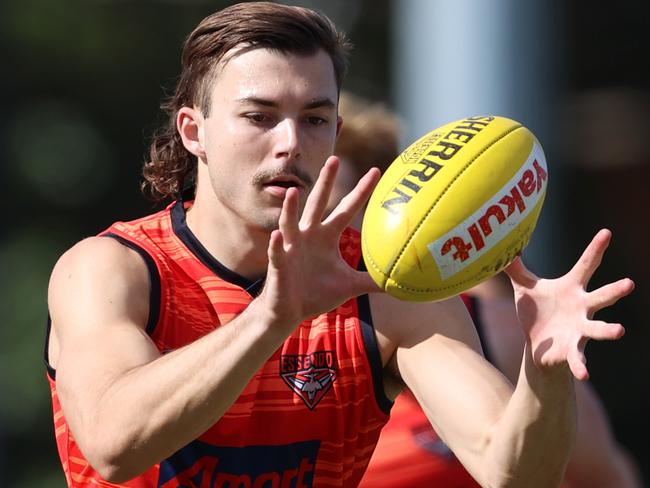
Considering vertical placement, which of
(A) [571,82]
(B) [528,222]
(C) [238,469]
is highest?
(B) [528,222]

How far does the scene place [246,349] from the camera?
399 cm

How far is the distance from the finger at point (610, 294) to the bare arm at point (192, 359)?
61 centimetres

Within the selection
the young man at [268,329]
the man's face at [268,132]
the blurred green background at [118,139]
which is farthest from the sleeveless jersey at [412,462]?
the blurred green background at [118,139]

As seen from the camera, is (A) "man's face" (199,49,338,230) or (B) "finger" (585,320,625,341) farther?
(A) "man's face" (199,49,338,230)

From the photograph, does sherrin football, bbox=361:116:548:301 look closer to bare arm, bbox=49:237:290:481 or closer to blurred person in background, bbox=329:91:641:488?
bare arm, bbox=49:237:290:481

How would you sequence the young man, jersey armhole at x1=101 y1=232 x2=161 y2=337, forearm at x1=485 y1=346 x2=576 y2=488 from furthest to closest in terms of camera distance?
1. jersey armhole at x1=101 y1=232 x2=161 y2=337
2. forearm at x1=485 y1=346 x2=576 y2=488
3. the young man

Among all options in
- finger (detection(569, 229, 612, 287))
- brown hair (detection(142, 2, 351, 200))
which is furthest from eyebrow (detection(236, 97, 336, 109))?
finger (detection(569, 229, 612, 287))

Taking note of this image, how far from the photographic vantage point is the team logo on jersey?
474cm

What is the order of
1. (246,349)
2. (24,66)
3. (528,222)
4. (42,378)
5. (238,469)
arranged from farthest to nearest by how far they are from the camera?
1. (24,66)
2. (42,378)
3. (238,469)
4. (528,222)
5. (246,349)

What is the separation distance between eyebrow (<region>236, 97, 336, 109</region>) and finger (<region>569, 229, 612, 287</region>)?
105 cm

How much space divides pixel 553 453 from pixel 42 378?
11.5 meters

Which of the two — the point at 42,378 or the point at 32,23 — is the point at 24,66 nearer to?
the point at 32,23

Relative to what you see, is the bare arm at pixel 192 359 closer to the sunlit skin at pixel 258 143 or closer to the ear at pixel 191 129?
the sunlit skin at pixel 258 143

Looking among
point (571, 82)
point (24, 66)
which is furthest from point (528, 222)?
point (24, 66)
